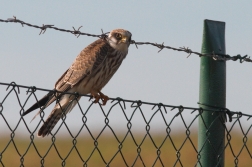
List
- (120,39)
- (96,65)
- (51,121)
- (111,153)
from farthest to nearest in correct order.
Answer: (111,153), (120,39), (96,65), (51,121)

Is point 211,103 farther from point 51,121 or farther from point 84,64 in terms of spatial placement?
point 84,64

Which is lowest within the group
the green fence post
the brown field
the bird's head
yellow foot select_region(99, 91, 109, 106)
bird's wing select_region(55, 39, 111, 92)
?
the green fence post

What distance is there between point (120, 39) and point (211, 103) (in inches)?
95.4

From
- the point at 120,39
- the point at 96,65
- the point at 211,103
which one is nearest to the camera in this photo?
the point at 211,103

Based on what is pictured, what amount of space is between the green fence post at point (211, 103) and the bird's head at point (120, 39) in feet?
7.29

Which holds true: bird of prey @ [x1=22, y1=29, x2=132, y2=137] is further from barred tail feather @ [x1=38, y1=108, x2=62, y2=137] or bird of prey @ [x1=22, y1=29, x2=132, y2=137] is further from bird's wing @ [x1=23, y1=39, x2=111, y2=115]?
barred tail feather @ [x1=38, y1=108, x2=62, y2=137]

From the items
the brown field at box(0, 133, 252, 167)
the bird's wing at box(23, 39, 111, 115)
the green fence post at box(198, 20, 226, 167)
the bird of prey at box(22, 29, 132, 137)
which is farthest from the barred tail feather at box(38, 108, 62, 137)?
the brown field at box(0, 133, 252, 167)

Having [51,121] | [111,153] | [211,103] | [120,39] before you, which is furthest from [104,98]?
[111,153]

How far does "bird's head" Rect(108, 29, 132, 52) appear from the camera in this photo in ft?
22.9

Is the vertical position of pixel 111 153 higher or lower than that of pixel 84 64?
higher

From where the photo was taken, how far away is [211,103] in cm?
476

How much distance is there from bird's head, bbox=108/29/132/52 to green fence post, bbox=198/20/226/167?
2223mm

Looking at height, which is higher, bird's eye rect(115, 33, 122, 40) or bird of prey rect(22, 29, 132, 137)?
bird's eye rect(115, 33, 122, 40)

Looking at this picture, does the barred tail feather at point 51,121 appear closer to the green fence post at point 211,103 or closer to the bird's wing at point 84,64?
the bird's wing at point 84,64
